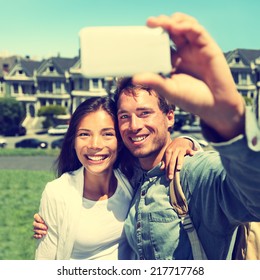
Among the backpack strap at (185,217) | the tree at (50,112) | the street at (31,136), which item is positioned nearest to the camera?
the backpack strap at (185,217)

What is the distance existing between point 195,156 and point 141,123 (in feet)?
1.08

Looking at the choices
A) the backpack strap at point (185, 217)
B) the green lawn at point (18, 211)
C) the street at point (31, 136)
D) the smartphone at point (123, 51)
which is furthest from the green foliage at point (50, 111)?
the smartphone at point (123, 51)

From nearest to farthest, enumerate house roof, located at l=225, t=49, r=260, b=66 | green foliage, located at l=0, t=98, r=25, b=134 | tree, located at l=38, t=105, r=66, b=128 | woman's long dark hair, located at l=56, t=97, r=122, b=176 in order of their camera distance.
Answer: woman's long dark hair, located at l=56, t=97, r=122, b=176, green foliage, located at l=0, t=98, r=25, b=134, tree, located at l=38, t=105, r=66, b=128, house roof, located at l=225, t=49, r=260, b=66

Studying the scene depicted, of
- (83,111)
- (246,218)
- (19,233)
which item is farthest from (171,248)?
(19,233)

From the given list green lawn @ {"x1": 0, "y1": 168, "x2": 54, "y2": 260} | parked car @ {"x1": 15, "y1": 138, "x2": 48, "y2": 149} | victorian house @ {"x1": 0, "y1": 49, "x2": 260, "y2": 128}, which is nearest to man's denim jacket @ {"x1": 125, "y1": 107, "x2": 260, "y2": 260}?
green lawn @ {"x1": 0, "y1": 168, "x2": 54, "y2": 260}

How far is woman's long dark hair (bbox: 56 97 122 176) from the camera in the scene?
2.33 meters

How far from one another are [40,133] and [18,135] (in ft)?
8.42

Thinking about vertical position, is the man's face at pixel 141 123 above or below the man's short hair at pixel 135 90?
below

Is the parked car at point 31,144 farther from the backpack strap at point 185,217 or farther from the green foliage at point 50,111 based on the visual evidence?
the backpack strap at point 185,217

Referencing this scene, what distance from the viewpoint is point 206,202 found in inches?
66.7

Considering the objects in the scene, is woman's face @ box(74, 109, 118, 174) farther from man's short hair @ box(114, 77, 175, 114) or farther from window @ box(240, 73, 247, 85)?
window @ box(240, 73, 247, 85)

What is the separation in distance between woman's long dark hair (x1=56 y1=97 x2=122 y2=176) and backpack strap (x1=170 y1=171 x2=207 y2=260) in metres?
0.61

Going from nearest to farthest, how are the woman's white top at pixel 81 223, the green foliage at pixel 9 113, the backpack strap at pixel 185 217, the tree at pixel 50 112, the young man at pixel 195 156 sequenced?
1. the young man at pixel 195 156
2. the backpack strap at pixel 185 217
3. the woman's white top at pixel 81 223
4. the green foliage at pixel 9 113
5. the tree at pixel 50 112

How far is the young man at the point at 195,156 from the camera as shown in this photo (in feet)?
4.20
